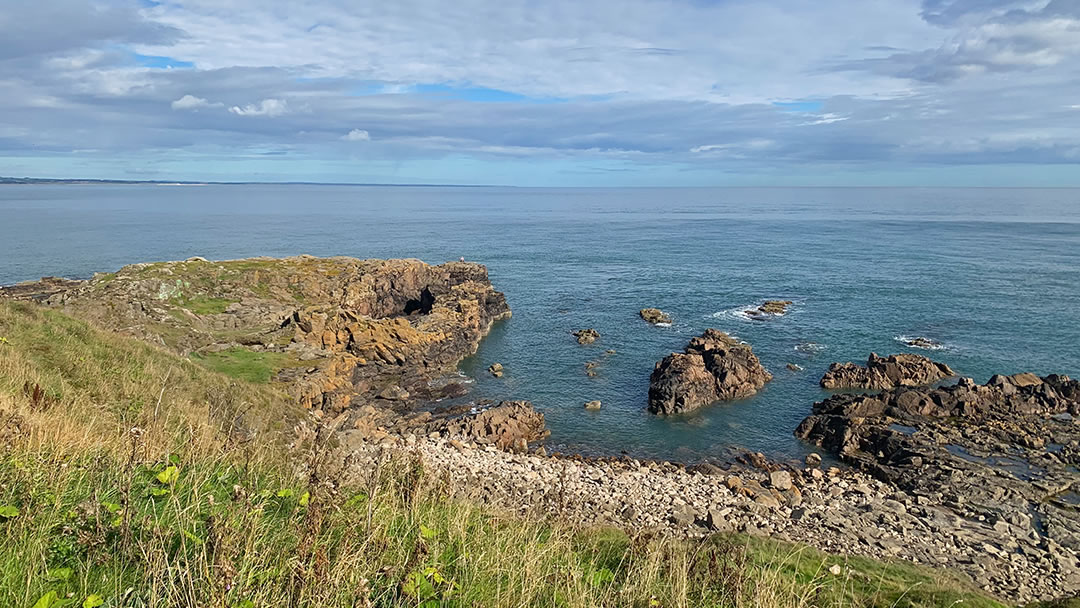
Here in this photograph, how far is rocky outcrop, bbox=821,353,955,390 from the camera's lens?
3706 centimetres

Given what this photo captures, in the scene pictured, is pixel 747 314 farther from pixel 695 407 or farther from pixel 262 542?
pixel 262 542

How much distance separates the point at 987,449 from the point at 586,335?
2587cm

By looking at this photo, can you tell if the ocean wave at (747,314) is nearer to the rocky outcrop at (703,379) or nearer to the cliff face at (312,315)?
the rocky outcrop at (703,379)

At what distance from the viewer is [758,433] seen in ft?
103

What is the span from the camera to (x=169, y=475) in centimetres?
518

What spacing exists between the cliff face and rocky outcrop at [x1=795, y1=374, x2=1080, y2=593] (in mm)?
24201

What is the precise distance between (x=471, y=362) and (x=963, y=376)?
31793 mm

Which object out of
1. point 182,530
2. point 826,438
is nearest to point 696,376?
point 826,438

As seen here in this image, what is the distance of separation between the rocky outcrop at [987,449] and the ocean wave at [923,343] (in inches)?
320

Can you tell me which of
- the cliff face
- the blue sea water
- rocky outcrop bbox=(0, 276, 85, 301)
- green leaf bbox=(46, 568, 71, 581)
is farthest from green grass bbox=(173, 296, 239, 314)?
green leaf bbox=(46, 568, 71, 581)

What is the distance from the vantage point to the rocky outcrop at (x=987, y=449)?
21847 millimetres

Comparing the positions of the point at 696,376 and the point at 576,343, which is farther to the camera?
the point at 576,343

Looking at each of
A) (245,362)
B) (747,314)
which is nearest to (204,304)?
(245,362)

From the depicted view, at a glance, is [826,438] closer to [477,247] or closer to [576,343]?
[576,343]
